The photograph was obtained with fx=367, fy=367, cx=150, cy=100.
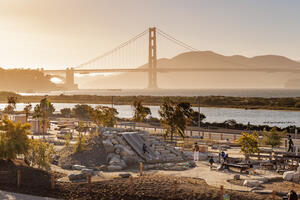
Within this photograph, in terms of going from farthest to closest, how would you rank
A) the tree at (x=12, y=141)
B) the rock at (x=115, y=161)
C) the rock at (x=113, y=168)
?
the rock at (x=115, y=161), the rock at (x=113, y=168), the tree at (x=12, y=141)

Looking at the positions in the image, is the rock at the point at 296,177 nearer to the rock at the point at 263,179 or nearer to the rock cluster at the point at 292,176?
the rock cluster at the point at 292,176

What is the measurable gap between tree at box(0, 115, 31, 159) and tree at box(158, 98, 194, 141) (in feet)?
51.1

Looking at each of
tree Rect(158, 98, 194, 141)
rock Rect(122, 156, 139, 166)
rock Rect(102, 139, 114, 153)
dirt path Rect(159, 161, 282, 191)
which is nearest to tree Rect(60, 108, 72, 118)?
tree Rect(158, 98, 194, 141)

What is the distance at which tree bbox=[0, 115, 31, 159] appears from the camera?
1827 centimetres

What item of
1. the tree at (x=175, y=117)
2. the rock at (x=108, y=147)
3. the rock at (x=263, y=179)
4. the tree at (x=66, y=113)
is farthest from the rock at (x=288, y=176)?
the tree at (x=66, y=113)

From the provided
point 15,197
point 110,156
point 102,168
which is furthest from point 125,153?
point 15,197

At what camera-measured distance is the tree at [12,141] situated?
59.9 ft

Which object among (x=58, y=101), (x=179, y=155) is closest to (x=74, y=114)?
(x=179, y=155)

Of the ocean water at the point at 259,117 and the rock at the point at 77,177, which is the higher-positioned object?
the ocean water at the point at 259,117

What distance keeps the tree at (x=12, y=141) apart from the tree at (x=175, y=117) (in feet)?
51.1

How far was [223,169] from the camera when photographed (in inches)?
810

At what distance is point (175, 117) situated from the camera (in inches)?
1275

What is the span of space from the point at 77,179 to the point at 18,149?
366 cm

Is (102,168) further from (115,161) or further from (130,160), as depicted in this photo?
(130,160)
